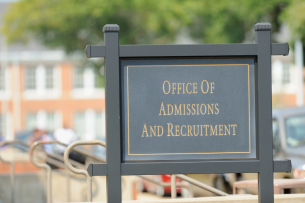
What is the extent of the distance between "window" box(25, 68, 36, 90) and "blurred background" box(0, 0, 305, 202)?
53 mm

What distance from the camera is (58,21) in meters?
20.8

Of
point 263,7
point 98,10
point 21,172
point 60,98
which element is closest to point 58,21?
point 98,10

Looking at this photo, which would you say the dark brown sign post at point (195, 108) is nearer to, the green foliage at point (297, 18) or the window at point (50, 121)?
the green foliage at point (297, 18)

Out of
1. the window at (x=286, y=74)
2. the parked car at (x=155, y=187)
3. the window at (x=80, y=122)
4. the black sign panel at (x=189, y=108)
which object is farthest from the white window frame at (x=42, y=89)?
the black sign panel at (x=189, y=108)

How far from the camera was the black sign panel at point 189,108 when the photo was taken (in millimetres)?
3309

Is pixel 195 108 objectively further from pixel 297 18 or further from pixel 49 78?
pixel 49 78

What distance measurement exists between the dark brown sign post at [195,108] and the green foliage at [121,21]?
14.8 metres

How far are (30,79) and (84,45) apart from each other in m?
15.2

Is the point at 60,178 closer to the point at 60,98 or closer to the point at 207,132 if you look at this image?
the point at 207,132

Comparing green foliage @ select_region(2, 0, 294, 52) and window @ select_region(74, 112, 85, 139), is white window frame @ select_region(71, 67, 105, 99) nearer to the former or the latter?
window @ select_region(74, 112, 85, 139)

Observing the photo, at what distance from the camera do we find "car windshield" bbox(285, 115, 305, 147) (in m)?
7.12

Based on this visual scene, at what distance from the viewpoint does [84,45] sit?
21.9 metres

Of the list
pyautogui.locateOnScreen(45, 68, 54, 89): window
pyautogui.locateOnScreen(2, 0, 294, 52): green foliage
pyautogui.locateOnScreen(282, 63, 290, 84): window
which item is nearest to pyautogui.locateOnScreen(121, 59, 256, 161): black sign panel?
pyautogui.locateOnScreen(2, 0, 294, 52): green foliage

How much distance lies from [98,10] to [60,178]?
12.3 metres
